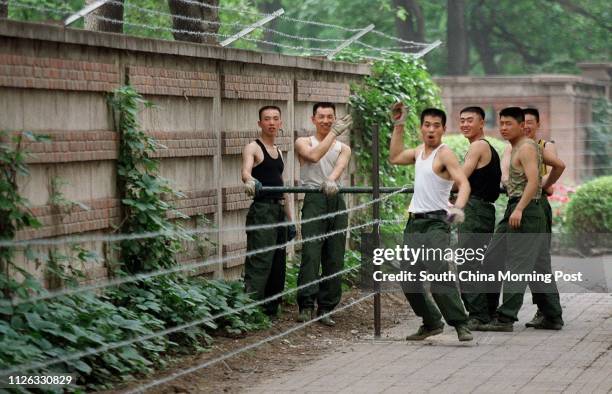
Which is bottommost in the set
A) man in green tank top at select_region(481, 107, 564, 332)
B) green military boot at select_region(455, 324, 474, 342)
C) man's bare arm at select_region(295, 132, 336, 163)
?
green military boot at select_region(455, 324, 474, 342)

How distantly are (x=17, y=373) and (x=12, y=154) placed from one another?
151 centimetres

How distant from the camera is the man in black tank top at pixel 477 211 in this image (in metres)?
12.9

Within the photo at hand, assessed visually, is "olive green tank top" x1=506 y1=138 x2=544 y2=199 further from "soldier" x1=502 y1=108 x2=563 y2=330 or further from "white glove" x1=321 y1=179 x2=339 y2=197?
"white glove" x1=321 y1=179 x2=339 y2=197

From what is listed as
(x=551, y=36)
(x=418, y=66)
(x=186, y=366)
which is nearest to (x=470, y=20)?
(x=551, y=36)

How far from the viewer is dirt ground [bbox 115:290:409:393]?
996 cm

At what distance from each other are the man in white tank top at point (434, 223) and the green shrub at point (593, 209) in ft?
40.4

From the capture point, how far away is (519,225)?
12.8m

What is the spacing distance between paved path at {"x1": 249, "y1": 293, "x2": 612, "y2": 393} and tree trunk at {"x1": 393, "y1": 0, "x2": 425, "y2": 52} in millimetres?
38575

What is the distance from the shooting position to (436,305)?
1255cm

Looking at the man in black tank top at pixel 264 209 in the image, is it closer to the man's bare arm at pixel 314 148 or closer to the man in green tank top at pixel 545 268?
the man's bare arm at pixel 314 148

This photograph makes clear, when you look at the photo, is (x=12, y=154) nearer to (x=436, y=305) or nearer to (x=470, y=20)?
(x=436, y=305)

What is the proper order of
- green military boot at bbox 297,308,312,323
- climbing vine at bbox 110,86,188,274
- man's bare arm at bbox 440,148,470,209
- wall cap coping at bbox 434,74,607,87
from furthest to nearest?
wall cap coping at bbox 434,74,607,87 → green military boot at bbox 297,308,312,323 → man's bare arm at bbox 440,148,470,209 → climbing vine at bbox 110,86,188,274

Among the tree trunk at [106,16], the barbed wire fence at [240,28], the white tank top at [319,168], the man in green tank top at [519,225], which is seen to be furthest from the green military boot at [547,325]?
the tree trunk at [106,16]

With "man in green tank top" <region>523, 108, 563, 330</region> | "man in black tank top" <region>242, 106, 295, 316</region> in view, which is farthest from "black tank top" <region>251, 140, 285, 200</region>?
"man in green tank top" <region>523, 108, 563, 330</region>
